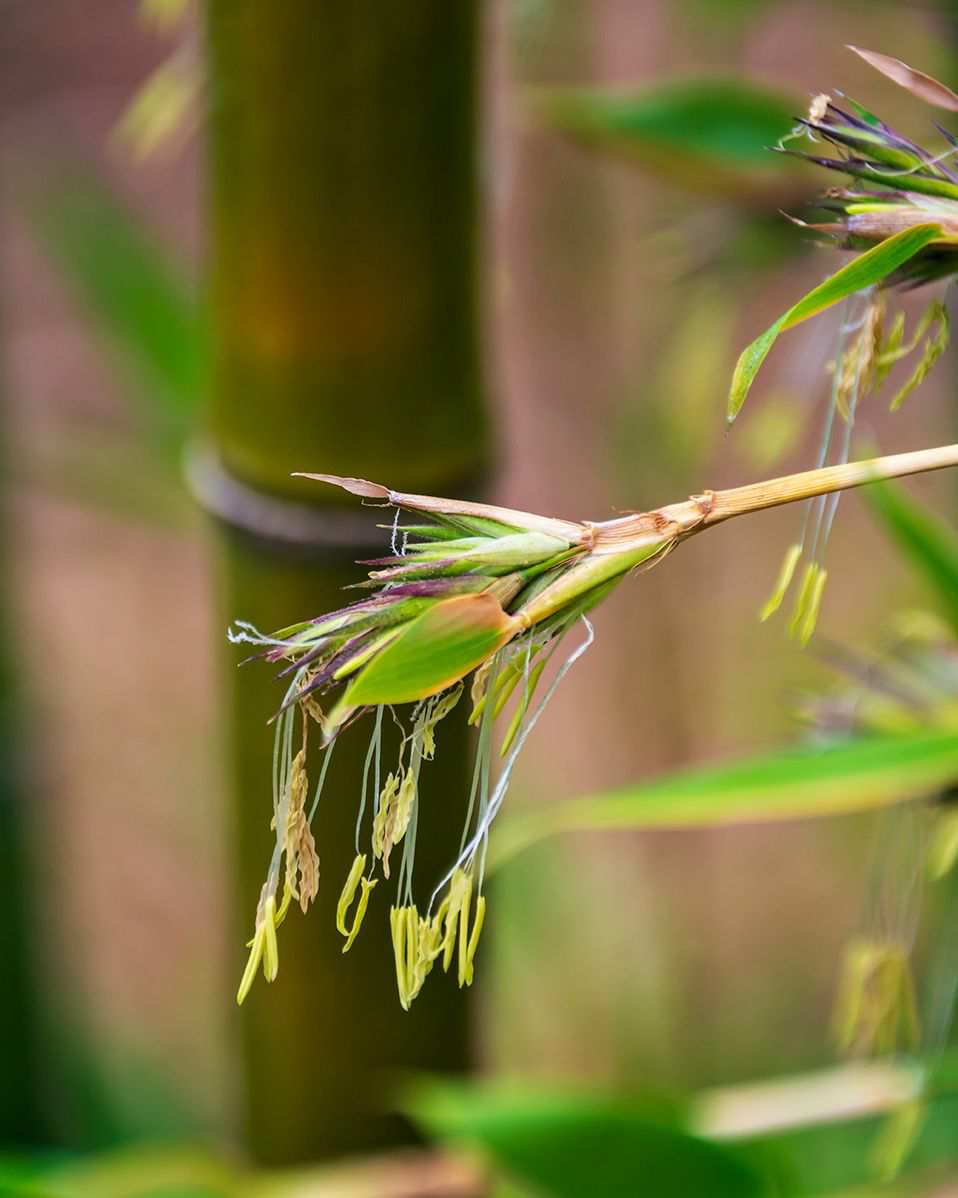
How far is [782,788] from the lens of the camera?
28 cm

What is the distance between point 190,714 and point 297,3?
1.05 m

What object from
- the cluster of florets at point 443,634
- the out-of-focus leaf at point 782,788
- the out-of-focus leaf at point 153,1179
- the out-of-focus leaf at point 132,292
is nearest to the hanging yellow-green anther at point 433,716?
the cluster of florets at point 443,634

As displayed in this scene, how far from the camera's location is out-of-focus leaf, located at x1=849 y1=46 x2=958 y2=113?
0.48ft

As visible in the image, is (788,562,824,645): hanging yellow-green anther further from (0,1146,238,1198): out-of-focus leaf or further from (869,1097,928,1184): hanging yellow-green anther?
(0,1146,238,1198): out-of-focus leaf

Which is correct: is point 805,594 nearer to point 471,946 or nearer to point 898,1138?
point 471,946

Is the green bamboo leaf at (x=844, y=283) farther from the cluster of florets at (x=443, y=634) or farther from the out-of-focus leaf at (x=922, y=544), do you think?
the out-of-focus leaf at (x=922, y=544)

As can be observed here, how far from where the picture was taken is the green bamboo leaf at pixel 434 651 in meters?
0.13

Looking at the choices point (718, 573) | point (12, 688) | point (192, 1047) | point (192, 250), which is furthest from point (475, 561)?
point (192, 250)

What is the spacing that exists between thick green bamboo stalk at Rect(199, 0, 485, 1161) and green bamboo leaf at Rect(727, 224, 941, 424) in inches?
6.8

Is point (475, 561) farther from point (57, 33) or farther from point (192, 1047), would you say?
point (57, 33)

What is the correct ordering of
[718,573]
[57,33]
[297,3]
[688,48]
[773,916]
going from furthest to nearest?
[57,33], [773,916], [718,573], [688,48], [297,3]

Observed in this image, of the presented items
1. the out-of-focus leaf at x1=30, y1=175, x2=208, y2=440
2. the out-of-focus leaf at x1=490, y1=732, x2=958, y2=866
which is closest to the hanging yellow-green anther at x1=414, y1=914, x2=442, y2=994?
the out-of-focus leaf at x1=490, y1=732, x2=958, y2=866

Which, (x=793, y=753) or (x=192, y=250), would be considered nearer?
(x=793, y=753)

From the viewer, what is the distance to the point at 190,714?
128cm
